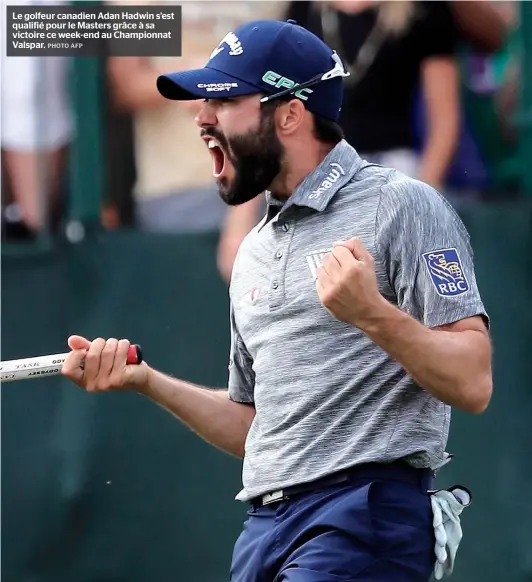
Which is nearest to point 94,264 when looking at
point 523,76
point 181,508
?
point 181,508

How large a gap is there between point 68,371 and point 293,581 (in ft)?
2.35

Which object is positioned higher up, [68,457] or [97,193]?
[97,193]

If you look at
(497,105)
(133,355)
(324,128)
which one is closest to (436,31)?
(497,105)

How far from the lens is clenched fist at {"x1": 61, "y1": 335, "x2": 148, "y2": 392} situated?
2998 millimetres

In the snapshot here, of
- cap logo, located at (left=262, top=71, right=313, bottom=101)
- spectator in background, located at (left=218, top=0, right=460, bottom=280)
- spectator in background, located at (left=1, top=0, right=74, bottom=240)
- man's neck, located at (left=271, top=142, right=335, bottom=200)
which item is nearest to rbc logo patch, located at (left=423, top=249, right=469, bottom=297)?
man's neck, located at (left=271, top=142, right=335, bottom=200)

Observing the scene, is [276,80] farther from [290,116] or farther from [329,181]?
[329,181]

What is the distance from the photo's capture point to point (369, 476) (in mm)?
2791

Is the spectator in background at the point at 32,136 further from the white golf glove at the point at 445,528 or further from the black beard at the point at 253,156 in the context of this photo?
the white golf glove at the point at 445,528

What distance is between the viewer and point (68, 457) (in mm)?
4887

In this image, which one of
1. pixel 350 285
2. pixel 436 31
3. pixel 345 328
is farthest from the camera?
pixel 436 31

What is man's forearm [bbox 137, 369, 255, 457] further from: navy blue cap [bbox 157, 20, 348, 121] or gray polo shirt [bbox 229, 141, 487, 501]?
navy blue cap [bbox 157, 20, 348, 121]

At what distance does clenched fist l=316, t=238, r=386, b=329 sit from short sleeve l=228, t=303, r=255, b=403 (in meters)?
0.72

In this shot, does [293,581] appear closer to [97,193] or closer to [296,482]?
[296,482]

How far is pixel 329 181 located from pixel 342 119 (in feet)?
6.02
